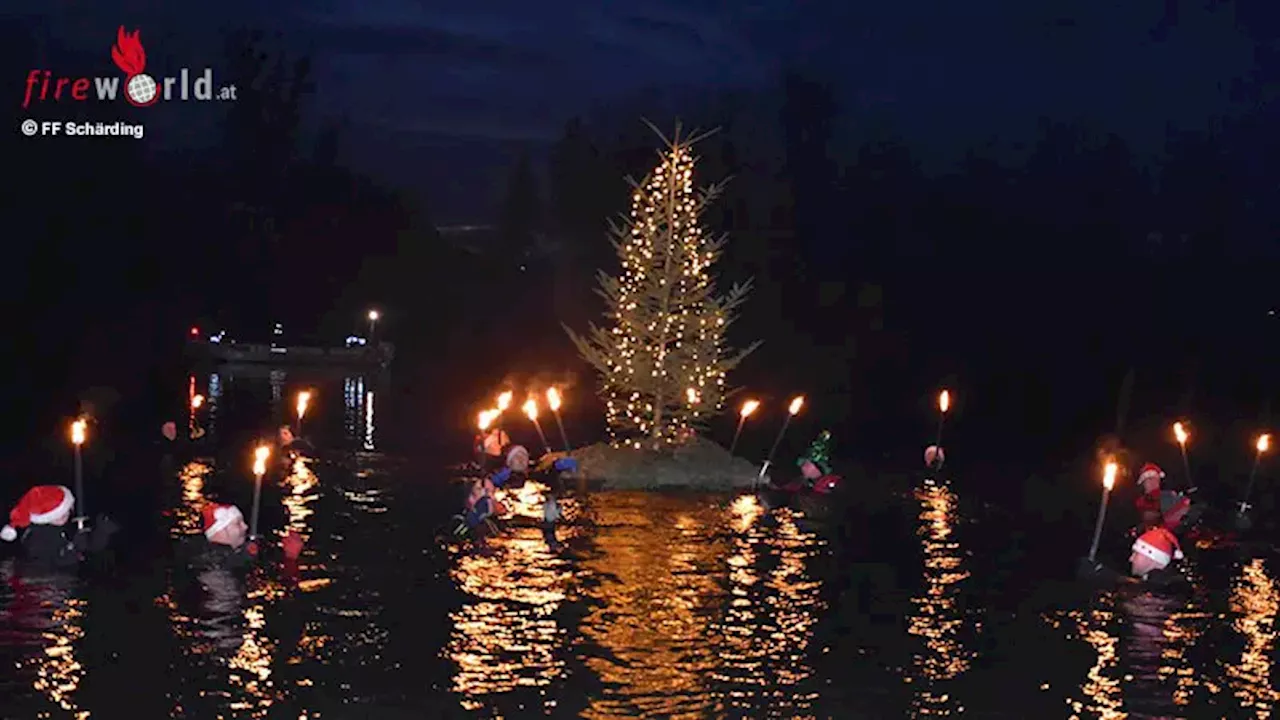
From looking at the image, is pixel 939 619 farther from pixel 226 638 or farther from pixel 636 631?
pixel 226 638

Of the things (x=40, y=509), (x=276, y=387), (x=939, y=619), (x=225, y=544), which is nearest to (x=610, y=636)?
(x=939, y=619)

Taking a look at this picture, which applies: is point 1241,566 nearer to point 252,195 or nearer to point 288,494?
point 288,494

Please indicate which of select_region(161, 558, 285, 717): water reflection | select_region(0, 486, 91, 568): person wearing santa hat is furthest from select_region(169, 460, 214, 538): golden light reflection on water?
select_region(161, 558, 285, 717): water reflection

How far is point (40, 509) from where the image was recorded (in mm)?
26953

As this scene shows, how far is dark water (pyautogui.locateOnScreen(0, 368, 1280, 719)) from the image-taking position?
19.3 m

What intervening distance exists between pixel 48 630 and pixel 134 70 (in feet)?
206

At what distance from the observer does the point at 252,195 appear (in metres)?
116

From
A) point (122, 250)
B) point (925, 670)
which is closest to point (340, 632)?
point (925, 670)

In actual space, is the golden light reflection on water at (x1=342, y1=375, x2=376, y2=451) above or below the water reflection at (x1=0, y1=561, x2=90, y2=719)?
above

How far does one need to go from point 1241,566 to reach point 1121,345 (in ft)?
192

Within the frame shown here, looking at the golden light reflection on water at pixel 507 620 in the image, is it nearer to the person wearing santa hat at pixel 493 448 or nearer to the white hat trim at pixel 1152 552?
the white hat trim at pixel 1152 552

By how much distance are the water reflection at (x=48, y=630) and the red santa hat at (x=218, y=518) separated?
7.73 feet

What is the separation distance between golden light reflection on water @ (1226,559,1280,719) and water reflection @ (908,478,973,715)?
134 inches

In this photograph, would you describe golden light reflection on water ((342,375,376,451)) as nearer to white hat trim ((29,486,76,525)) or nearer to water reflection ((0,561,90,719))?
white hat trim ((29,486,76,525))
